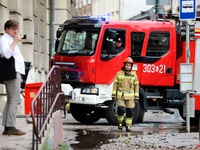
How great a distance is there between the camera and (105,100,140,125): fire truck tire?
1146 cm

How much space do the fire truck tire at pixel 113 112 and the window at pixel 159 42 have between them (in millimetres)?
1431

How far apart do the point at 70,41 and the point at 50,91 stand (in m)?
4.89

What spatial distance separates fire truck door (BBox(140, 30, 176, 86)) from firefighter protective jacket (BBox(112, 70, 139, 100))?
1.11 metres

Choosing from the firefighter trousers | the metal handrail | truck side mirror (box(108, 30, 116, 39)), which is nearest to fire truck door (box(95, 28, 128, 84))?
truck side mirror (box(108, 30, 116, 39))

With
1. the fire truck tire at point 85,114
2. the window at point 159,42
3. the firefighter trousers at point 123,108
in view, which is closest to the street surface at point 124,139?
the firefighter trousers at point 123,108

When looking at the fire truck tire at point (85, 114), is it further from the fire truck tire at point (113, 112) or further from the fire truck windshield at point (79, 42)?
the fire truck windshield at point (79, 42)

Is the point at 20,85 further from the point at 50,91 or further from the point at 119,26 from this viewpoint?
the point at 119,26

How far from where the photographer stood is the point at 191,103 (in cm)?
1052

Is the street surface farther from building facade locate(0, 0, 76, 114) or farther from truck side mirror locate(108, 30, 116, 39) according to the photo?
building facade locate(0, 0, 76, 114)

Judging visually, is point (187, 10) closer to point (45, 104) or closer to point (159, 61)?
point (159, 61)

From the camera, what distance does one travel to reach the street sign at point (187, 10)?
1020 centimetres

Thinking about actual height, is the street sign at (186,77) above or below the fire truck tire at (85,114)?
above

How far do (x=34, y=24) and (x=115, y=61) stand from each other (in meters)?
6.67

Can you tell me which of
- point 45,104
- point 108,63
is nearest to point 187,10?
point 108,63
